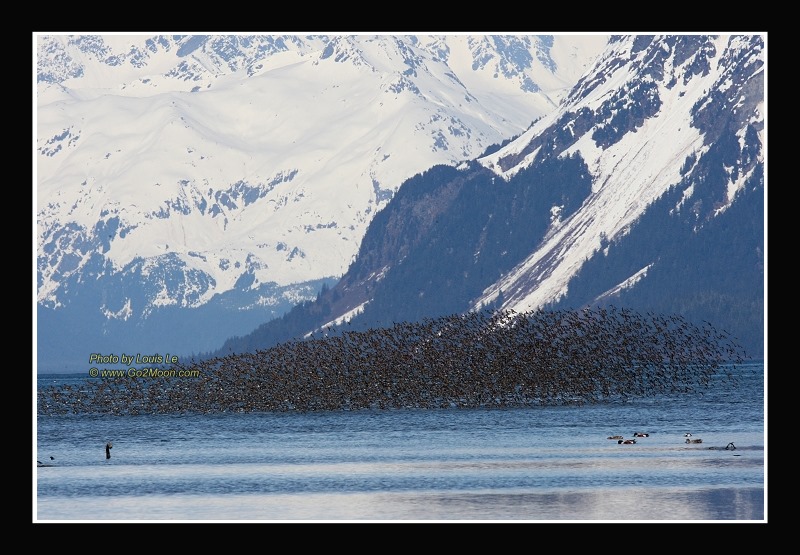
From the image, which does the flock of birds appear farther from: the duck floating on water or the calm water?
the duck floating on water

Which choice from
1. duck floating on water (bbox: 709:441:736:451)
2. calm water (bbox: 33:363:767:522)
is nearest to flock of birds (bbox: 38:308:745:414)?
calm water (bbox: 33:363:767:522)

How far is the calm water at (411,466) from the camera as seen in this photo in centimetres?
7475

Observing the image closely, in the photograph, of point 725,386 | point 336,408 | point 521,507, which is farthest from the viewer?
point 725,386

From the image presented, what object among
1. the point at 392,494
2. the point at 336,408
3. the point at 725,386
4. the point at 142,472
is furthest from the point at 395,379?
the point at 392,494

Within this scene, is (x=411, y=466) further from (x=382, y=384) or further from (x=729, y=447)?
(x=382, y=384)

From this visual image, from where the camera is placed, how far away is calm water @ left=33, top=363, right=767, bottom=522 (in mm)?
74750

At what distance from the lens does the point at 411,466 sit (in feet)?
311

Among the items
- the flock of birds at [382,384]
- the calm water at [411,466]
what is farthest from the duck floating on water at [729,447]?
the flock of birds at [382,384]

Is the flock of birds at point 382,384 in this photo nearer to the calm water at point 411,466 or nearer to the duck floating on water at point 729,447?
the calm water at point 411,466
